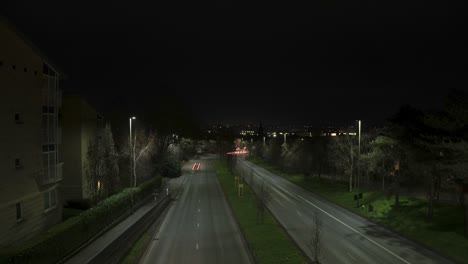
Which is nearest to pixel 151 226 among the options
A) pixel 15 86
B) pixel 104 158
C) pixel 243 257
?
pixel 104 158

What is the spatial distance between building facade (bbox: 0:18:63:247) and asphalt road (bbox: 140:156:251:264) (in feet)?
21.9

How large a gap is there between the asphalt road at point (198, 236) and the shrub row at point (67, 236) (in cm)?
337

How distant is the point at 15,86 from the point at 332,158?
47195 millimetres

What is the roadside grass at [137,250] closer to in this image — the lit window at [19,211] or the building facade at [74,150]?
the lit window at [19,211]

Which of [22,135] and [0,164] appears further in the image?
[22,135]

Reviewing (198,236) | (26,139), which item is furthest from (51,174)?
(198,236)

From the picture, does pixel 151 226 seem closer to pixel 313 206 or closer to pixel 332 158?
pixel 313 206

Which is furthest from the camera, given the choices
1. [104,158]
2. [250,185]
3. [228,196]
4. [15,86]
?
[250,185]

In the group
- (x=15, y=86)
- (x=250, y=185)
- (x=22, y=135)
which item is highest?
(x=15, y=86)

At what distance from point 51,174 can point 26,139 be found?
11.8 ft

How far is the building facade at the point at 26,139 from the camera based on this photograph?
19469mm

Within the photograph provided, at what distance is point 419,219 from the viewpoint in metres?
29.8

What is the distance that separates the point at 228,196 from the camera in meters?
47.3

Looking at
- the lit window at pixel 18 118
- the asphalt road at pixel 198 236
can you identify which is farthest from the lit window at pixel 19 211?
the asphalt road at pixel 198 236
